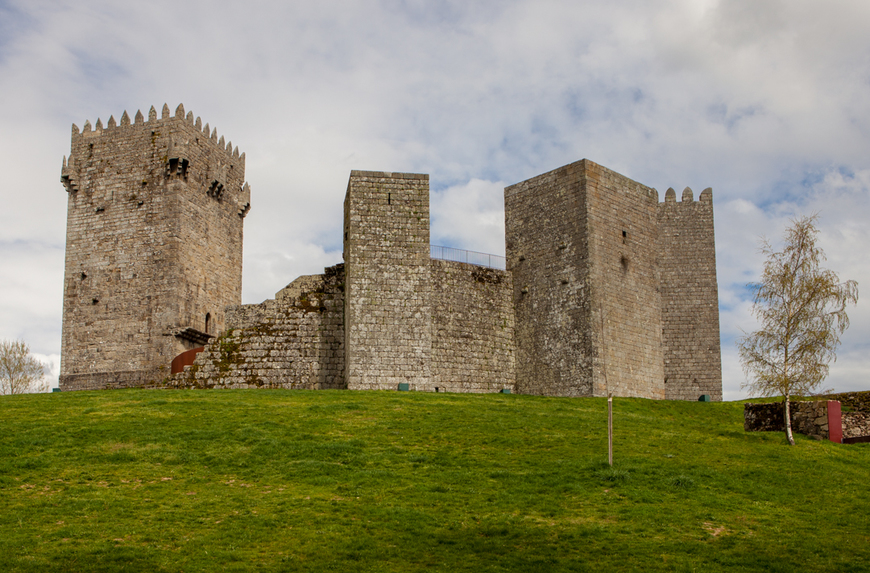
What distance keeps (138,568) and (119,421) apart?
850 cm

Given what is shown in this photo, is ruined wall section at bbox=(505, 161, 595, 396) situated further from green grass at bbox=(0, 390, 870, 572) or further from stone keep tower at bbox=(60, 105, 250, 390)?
stone keep tower at bbox=(60, 105, 250, 390)

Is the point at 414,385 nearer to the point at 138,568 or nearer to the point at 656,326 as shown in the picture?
the point at 656,326

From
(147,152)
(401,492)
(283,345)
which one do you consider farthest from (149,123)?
(401,492)

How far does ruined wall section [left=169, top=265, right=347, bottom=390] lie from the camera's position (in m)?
→ 26.5

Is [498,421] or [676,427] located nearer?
[498,421]

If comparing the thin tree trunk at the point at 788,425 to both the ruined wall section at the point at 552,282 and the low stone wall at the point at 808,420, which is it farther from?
the ruined wall section at the point at 552,282

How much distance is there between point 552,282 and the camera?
1182 inches

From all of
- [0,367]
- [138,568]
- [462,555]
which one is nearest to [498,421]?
[462,555]

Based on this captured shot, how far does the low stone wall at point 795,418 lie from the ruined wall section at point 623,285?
6312 mm

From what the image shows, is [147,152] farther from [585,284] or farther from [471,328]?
[585,284]

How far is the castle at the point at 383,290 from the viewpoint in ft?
88.2

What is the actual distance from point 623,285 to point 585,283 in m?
2.04

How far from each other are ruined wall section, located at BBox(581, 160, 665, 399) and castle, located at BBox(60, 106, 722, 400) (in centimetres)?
7

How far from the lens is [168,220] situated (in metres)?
34.9
